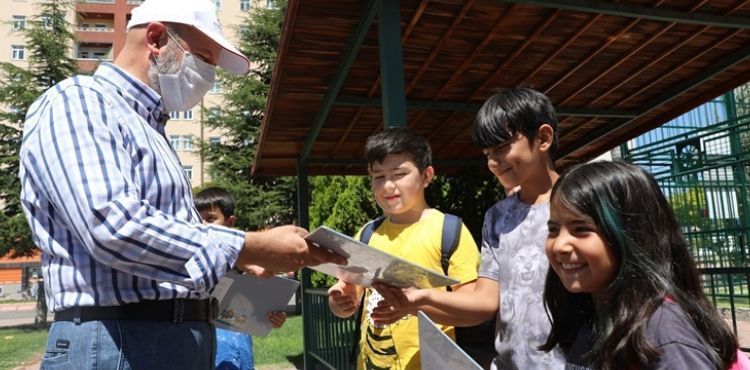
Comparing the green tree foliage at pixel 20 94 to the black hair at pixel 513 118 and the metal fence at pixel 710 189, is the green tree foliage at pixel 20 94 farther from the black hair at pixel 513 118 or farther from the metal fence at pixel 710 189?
the black hair at pixel 513 118

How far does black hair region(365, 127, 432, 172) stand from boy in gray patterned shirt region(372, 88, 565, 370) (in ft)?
1.66

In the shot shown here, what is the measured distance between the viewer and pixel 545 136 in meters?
2.04

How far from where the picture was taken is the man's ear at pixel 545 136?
2.03 m

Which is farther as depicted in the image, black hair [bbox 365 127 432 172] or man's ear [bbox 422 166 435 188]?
man's ear [bbox 422 166 435 188]

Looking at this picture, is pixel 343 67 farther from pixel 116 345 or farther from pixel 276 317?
pixel 116 345

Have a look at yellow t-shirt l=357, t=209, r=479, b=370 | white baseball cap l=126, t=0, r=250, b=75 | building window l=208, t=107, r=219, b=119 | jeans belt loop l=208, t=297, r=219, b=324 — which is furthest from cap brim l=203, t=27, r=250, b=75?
building window l=208, t=107, r=219, b=119

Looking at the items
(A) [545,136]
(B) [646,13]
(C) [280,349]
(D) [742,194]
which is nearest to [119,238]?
(A) [545,136]

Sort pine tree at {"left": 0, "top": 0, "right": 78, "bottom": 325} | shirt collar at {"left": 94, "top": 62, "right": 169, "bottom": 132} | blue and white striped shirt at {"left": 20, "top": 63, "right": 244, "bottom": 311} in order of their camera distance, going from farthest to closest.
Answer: pine tree at {"left": 0, "top": 0, "right": 78, "bottom": 325} < shirt collar at {"left": 94, "top": 62, "right": 169, "bottom": 132} < blue and white striped shirt at {"left": 20, "top": 63, "right": 244, "bottom": 311}

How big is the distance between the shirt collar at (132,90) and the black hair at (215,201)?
6.60ft

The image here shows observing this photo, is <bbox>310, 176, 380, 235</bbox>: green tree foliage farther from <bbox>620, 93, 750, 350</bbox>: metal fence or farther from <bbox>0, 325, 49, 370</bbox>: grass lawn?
<bbox>0, 325, 49, 370</bbox>: grass lawn

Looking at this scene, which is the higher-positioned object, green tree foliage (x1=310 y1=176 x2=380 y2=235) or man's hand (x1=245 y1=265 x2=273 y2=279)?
green tree foliage (x1=310 y1=176 x2=380 y2=235)

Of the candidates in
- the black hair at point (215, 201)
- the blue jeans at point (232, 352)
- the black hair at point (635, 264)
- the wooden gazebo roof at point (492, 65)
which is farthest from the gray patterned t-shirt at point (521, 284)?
the black hair at point (215, 201)

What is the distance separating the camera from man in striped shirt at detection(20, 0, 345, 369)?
1.47 meters

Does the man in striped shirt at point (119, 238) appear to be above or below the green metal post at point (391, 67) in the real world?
below
